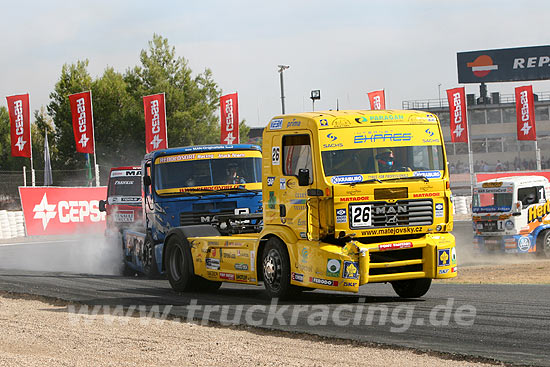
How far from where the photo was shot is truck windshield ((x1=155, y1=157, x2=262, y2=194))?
15.5 metres

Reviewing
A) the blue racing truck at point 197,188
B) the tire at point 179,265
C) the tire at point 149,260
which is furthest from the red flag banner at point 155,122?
the tire at point 179,265

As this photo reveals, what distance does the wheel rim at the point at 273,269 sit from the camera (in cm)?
1156

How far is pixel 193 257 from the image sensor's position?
13445mm

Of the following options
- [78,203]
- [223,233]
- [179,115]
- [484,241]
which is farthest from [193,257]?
[179,115]

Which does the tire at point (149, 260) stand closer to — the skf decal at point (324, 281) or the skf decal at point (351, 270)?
the skf decal at point (324, 281)

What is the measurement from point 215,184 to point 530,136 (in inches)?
1250

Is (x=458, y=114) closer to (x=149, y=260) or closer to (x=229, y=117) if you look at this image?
(x=229, y=117)

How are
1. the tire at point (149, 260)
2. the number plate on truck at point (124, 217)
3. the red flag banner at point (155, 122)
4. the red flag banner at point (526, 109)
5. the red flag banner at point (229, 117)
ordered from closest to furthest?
1. the tire at point (149, 260)
2. the number plate on truck at point (124, 217)
3. the red flag banner at point (155, 122)
4. the red flag banner at point (229, 117)
5. the red flag banner at point (526, 109)

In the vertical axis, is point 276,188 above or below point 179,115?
below

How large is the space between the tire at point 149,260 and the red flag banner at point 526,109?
1238 inches

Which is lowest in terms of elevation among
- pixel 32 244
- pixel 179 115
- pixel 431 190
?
pixel 32 244

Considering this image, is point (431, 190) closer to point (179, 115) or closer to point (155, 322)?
point (155, 322)

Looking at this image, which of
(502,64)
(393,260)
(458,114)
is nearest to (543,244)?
(393,260)

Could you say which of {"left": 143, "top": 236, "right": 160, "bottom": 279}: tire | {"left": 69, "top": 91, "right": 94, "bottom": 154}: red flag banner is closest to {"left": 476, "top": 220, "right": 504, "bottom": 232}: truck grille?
{"left": 143, "top": 236, "right": 160, "bottom": 279}: tire
